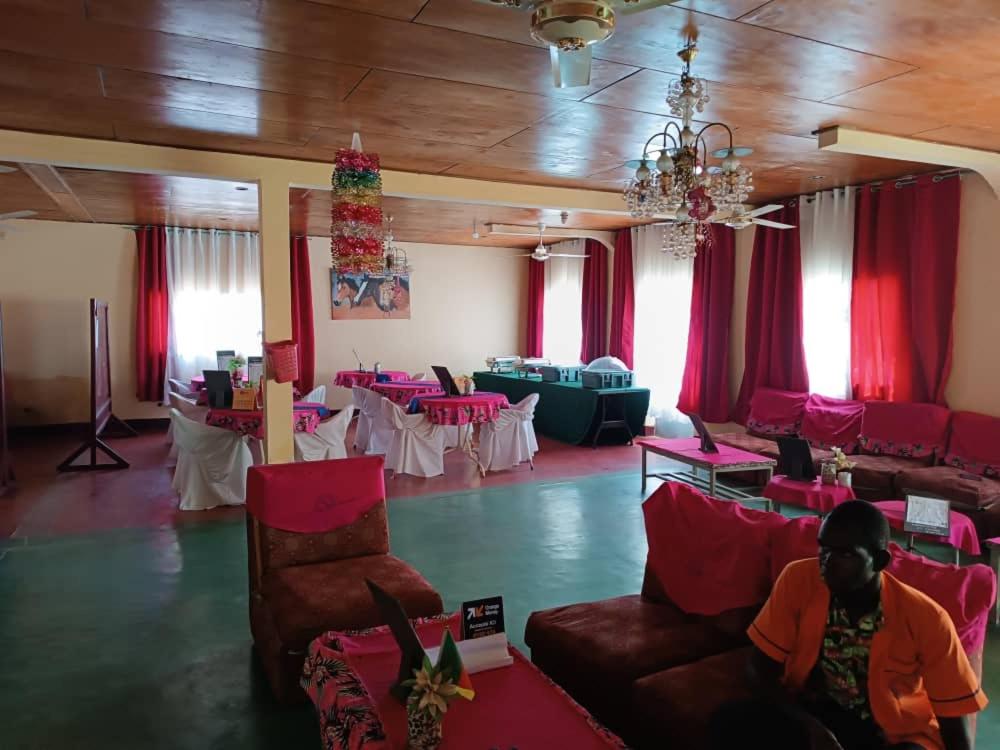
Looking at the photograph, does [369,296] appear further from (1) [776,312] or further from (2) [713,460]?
(2) [713,460]

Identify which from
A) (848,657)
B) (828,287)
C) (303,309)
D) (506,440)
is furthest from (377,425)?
(848,657)

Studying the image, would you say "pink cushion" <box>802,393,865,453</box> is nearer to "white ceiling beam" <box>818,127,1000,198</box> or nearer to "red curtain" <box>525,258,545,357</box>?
"white ceiling beam" <box>818,127,1000,198</box>

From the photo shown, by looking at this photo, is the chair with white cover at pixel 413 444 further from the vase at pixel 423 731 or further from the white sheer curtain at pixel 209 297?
the vase at pixel 423 731

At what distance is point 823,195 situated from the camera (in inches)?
273

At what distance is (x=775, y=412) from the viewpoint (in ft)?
23.3

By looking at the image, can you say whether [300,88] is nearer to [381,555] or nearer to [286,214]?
[286,214]

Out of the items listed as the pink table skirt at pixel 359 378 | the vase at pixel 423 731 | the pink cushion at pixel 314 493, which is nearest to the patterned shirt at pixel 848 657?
the vase at pixel 423 731

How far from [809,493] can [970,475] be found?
1753 millimetres

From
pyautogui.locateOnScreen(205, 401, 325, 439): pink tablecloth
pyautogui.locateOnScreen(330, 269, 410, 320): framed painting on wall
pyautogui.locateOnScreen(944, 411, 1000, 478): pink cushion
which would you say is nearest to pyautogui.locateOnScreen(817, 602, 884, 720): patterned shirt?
pyautogui.locateOnScreen(944, 411, 1000, 478): pink cushion

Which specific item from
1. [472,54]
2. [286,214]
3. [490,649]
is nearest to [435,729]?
[490,649]

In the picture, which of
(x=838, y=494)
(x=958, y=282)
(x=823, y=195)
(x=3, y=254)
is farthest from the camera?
(x=3, y=254)

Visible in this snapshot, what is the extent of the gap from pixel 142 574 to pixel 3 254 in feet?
23.3

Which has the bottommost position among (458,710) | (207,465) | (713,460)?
(207,465)

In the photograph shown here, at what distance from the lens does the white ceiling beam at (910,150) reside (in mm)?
4785
